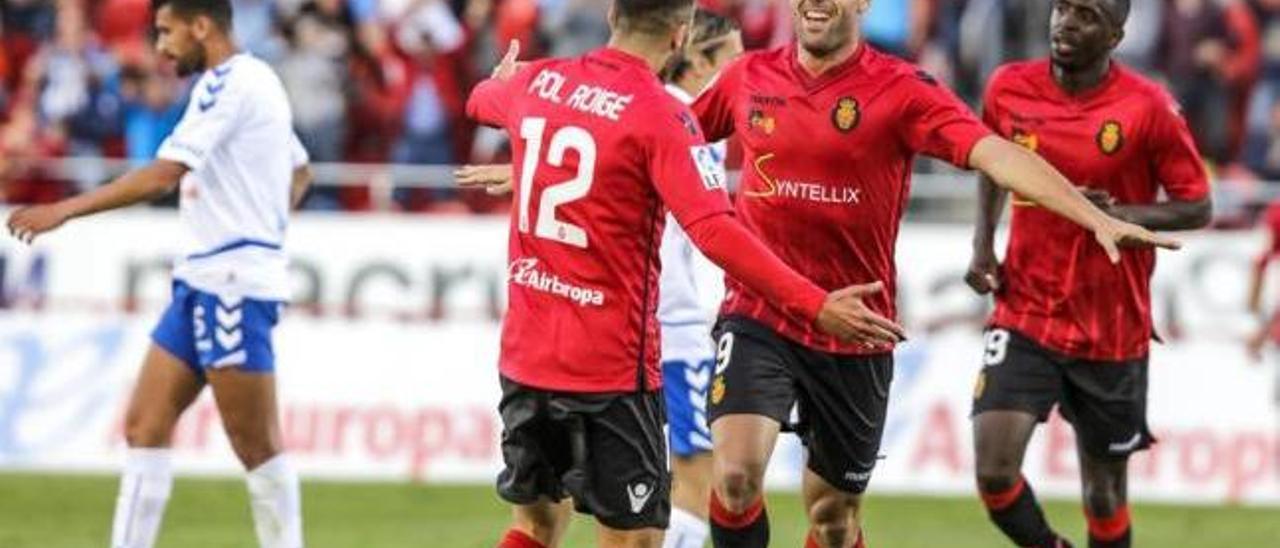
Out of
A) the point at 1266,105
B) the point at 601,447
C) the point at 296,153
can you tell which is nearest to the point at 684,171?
the point at 601,447

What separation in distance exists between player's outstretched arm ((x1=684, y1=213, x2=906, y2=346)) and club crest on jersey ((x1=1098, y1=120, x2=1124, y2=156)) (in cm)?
352

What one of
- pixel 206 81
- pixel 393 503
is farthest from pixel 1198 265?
pixel 206 81

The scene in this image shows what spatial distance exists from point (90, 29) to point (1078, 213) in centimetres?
1538

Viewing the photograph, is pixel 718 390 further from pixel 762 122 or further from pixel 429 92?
pixel 429 92

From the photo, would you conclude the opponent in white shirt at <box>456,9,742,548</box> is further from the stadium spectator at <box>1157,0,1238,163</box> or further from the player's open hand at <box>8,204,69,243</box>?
the stadium spectator at <box>1157,0,1238,163</box>

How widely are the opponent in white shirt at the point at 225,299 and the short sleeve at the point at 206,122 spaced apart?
1cm

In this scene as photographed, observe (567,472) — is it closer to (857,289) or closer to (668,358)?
(857,289)

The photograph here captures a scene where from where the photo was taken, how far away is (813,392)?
12.2 m

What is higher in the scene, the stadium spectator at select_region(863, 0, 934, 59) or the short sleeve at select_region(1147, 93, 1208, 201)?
the short sleeve at select_region(1147, 93, 1208, 201)

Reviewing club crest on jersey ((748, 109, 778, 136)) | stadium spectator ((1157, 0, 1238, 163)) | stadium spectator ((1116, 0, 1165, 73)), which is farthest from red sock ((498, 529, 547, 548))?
stadium spectator ((1116, 0, 1165, 73))

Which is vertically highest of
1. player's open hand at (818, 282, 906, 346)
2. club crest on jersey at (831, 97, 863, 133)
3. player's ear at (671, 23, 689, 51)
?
player's ear at (671, 23, 689, 51)

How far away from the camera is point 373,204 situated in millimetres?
22672

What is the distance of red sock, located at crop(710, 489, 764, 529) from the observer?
39.1 feet

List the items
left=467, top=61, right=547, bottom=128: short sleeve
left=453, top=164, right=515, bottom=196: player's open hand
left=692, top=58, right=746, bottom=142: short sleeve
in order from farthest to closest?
1. left=692, top=58, right=746, bottom=142: short sleeve
2. left=453, top=164, right=515, bottom=196: player's open hand
3. left=467, top=61, right=547, bottom=128: short sleeve
